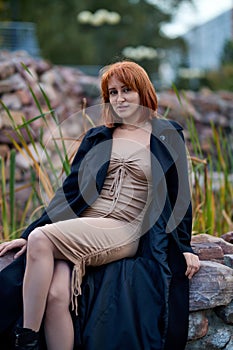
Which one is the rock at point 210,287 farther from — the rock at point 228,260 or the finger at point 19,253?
the finger at point 19,253

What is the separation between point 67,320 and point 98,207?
0.49 meters

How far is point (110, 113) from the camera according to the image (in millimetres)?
2602

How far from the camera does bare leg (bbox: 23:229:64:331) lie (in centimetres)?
208

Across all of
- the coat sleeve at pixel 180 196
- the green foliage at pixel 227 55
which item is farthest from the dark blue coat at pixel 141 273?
the green foliage at pixel 227 55

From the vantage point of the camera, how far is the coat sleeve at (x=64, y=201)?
7.95 ft

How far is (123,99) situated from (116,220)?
535 mm

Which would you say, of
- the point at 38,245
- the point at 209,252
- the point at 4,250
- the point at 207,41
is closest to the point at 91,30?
the point at 207,41

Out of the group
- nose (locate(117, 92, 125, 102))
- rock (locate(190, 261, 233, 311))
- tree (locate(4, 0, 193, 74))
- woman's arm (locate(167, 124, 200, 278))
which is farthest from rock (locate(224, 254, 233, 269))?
tree (locate(4, 0, 193, 74))

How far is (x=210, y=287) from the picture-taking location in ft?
7.74

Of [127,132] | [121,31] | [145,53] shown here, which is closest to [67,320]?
[127,132]

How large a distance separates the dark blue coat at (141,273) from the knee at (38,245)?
21cm

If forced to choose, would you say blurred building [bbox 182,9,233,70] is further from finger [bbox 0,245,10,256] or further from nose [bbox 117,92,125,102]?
finger [bbox 0,245,10,256]

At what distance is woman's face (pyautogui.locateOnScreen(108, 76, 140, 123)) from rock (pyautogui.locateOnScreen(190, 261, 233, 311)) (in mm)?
730

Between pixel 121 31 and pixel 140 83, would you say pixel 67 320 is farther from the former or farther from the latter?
pixel 121 31
